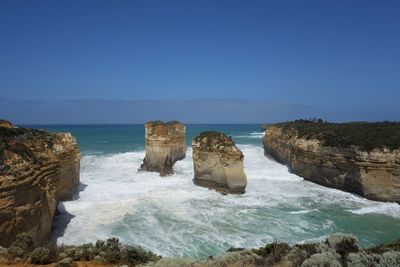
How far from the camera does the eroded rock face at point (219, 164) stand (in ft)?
77.6

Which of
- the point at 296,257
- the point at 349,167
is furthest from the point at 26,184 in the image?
the point at 349,167

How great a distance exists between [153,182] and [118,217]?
9.25 meters

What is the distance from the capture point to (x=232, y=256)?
7781 mm

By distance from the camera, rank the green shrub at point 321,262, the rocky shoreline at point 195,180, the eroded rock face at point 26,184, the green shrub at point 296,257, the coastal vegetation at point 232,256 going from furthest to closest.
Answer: the eroded rock face at point 26,184
the rocky shoreline at point 195,180
the green shrub at point 296,257
the coastal vegetation at point 232,256
the green shrub at point 321,262

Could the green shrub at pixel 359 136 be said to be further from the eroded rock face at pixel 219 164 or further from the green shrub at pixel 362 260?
the green shrub at pixel 362 260

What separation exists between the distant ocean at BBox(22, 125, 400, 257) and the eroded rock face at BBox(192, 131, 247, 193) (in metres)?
0.71

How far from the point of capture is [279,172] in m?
32.5

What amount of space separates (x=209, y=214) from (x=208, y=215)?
7.1 inches

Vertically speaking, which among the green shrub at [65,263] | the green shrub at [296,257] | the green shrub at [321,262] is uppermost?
the green shrub at [321,262]

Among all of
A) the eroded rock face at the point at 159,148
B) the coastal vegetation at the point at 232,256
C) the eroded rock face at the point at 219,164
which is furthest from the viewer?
the eroded rock face at the point at 159,148

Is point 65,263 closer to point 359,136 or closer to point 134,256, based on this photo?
point 134,256

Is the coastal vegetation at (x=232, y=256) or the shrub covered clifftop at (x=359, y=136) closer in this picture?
the coastal vegetation at (x=232, y=256)

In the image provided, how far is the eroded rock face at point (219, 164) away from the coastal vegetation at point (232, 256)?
14417 millimetres

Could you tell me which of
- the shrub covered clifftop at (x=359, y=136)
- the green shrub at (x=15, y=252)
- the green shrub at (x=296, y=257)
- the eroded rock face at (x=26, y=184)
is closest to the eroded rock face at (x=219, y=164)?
the shrub covered clifftop at (x=359, y=136)
